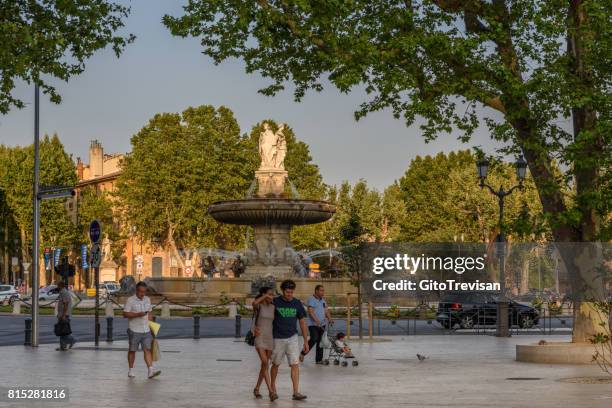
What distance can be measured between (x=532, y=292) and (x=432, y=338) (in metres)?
9.91

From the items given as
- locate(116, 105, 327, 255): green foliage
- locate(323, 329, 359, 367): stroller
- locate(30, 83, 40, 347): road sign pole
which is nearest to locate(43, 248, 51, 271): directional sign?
locate(116, 105, 327, 255): green foliage

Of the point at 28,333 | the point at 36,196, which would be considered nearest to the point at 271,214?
the point at 28,333

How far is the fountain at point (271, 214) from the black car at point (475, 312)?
11726 mm

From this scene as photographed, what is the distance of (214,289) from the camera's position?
185 ft

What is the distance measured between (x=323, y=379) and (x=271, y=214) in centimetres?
3199

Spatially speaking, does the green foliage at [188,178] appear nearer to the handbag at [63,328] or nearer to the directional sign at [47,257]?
the directional sign at [47,257]

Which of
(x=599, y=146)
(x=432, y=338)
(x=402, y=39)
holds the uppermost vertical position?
(x=402, y=39)

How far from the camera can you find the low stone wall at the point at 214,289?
5488 centimetres

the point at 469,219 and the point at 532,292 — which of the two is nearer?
the point at 532,292

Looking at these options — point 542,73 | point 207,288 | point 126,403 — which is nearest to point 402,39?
point 542,73

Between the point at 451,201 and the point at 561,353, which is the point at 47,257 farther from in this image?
the point at 561,353

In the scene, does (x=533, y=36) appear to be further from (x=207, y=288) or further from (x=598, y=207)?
(x=207, y=288)

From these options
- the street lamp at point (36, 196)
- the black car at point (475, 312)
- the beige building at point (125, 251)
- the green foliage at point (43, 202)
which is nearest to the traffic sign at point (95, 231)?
the street lamp at point (36, 196)

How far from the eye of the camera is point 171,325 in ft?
136
